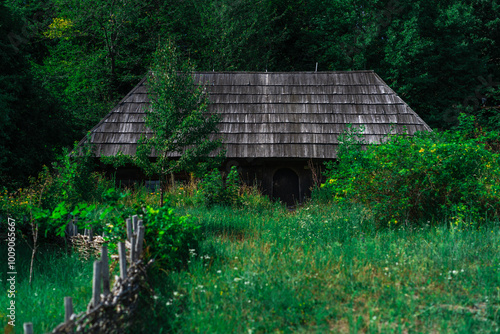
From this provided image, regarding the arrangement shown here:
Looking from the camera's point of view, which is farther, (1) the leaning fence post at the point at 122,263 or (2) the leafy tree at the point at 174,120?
(2) the leafy tree at the point at 174,120

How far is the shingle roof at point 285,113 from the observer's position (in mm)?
12648

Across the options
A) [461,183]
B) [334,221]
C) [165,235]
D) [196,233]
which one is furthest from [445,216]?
[165,235]

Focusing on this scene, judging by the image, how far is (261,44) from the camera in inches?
885

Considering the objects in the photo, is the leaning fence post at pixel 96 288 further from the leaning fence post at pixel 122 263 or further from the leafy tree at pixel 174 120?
the leafy tree at pixel 174 120

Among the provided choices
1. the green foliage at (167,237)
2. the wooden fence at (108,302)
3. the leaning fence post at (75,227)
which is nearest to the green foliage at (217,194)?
the leaning fence post at (75,227)

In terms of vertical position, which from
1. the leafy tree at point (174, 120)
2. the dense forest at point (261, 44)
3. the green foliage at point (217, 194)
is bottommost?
the green foliage at point (217, 194)

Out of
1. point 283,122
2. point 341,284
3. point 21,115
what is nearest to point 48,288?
point 341,284

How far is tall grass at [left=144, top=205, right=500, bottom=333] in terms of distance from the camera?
419cm

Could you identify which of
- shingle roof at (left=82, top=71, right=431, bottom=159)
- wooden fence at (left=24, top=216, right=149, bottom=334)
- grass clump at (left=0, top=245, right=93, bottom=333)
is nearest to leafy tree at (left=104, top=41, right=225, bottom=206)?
grass clump at (left=0, top=245, right=93, bottom=333)

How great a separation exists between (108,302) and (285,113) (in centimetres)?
1082

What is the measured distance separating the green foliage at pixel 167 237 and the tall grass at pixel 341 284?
28 cm

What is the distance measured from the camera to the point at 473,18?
1988cm

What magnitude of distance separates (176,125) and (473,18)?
58.0 feet

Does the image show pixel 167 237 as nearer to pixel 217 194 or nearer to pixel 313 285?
pixel 313 285
